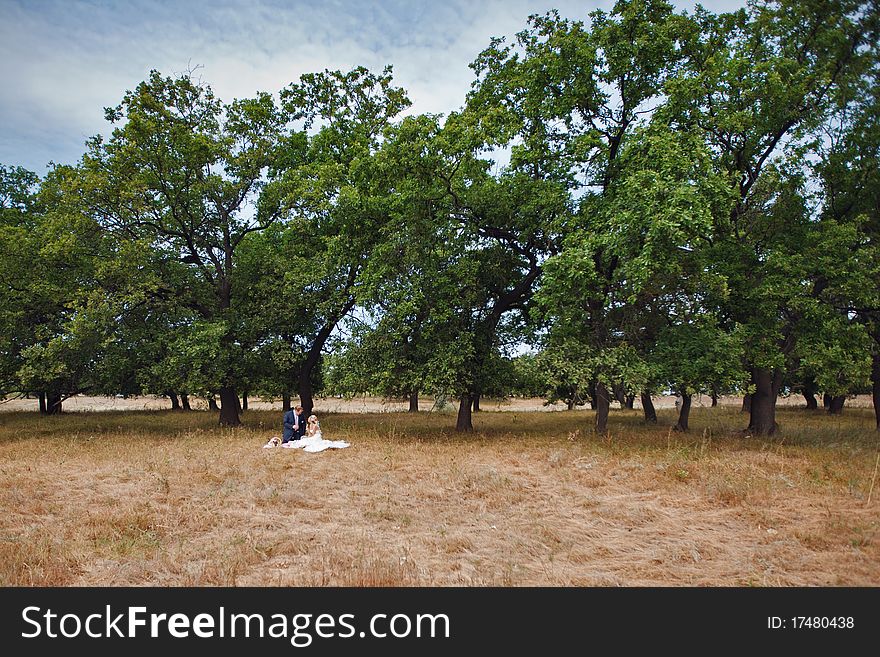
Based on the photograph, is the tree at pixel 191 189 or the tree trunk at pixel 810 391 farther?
the tree trunk at pixel 810 391

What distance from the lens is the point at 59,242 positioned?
61.0 ft

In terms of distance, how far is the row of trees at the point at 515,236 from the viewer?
1410 centimetres

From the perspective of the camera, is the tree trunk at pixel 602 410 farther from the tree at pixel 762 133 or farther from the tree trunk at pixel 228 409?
the tree trunk at pixel 228 409

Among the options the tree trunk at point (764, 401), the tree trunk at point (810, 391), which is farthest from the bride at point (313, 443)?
the tree trunk at point (810, 391)

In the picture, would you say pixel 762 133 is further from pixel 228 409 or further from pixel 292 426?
pixel 228 409

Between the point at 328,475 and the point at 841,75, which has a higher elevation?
the point at 841,75

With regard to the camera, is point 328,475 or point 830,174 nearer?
point 328,475

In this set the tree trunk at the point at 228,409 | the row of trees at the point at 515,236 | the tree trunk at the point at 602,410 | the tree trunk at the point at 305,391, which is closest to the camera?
the row of trees at the point at 515,236

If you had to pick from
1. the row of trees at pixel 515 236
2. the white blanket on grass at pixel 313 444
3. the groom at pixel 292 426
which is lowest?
the white blanket on grass at pixel 313 444

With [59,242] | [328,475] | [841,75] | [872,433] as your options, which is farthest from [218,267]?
[872,433]

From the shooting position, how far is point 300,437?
16.7 m

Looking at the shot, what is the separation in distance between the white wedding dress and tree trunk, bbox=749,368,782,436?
15330 mm
